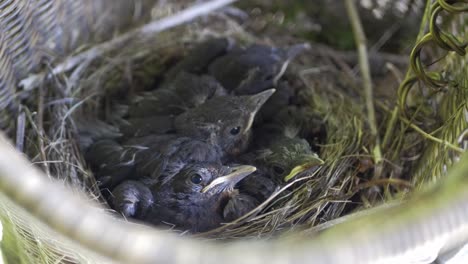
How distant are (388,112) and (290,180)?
30 cm

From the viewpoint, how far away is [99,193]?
33.4 inches

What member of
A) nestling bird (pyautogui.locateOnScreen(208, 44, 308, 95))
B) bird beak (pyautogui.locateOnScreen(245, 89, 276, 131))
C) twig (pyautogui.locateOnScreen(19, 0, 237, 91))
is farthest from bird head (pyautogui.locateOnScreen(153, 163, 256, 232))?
twig (pyautogui.locateOnScreen(19, 0, 237, 91))

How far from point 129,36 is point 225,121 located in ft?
1.44

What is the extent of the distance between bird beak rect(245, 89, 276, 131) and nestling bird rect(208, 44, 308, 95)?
0.27 feet

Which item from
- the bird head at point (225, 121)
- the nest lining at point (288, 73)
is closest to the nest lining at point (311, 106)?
the nest lining at point (288, 73)

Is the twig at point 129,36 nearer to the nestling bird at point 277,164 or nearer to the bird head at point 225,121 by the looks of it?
the bird head at point 225,121

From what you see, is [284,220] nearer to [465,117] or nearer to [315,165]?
[315,165]

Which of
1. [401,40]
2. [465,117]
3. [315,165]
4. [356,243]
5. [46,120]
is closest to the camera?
[356,243]

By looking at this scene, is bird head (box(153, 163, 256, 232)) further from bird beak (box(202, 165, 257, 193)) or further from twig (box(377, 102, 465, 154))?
twig (box(377, 102, 465, 154))

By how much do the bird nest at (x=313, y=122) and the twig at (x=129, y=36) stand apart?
1 centimetres

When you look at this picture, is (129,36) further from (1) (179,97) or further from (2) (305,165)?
(2) (305,165)

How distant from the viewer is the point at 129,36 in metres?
1.22

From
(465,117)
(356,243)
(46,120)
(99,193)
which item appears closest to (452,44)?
(465,117)

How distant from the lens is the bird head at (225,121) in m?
0.90
